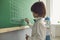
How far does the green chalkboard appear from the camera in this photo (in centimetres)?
135

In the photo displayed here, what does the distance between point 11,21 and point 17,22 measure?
0.22 meters

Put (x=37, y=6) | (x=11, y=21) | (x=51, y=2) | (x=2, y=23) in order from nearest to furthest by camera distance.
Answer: (x=2, y=23) < (x=11, y=21) < (x=37, y=6) < (x=51, y=2)

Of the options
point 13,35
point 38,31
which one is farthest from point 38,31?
point 13,35

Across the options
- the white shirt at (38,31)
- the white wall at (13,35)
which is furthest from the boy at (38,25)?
the white wall at (13,35)

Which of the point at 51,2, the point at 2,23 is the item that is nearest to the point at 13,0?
the point at 2,23

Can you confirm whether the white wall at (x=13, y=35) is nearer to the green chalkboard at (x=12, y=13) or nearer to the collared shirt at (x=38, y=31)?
the green chalkboard at (x=12, y=13)

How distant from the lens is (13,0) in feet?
5.30

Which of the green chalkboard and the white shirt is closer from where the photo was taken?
the green chalkboard

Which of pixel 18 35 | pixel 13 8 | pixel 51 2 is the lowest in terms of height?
pixel 18 35

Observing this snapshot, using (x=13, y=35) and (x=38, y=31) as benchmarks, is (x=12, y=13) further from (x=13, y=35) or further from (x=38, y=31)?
(x=38, y=31)

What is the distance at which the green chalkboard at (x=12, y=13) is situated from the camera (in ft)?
4.42

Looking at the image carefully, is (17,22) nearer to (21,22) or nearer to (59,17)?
(21,22)

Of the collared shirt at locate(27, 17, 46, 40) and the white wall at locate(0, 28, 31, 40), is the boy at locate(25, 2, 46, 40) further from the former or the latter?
the white wall at locate(0, 28, 31, 40)

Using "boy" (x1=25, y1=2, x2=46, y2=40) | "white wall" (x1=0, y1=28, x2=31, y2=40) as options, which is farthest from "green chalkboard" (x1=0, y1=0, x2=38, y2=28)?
"boy" (x1=25, y1=2, x2=46, y2=40)
